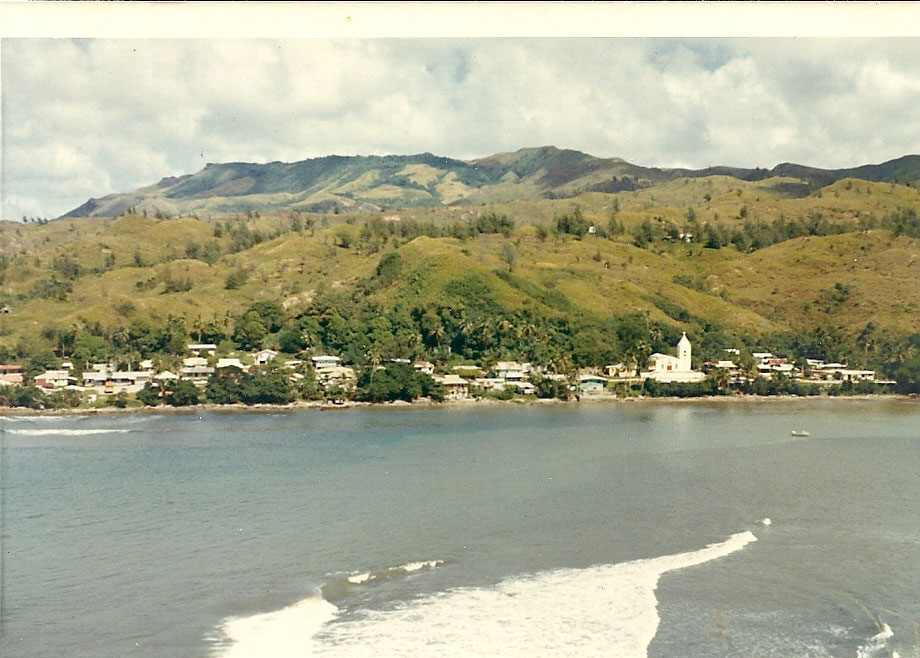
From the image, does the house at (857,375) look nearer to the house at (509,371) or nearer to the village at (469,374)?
the village at (469,374)

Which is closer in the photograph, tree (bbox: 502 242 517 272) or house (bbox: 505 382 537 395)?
house (bbox: 505 382 537 395)

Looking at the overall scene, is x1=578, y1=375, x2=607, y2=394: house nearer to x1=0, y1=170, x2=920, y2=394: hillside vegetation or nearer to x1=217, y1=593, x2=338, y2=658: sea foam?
x1=0, y1=170, x2=920, y2=394: hillside vegetation

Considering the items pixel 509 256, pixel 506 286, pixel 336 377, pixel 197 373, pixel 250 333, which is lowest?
pixel 336 377

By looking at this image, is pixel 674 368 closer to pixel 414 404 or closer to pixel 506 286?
pixel 506 286

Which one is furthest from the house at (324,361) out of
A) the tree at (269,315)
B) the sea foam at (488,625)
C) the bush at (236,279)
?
the sea foam at (488,625)

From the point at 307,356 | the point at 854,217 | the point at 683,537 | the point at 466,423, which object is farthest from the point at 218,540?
the point at 854,217

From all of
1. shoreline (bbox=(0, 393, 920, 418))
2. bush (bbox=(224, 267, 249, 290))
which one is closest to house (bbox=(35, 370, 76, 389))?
shoreline (bbox=(0, 393, 920, 418))

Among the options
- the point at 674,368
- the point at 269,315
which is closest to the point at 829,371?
the point at 674,368
